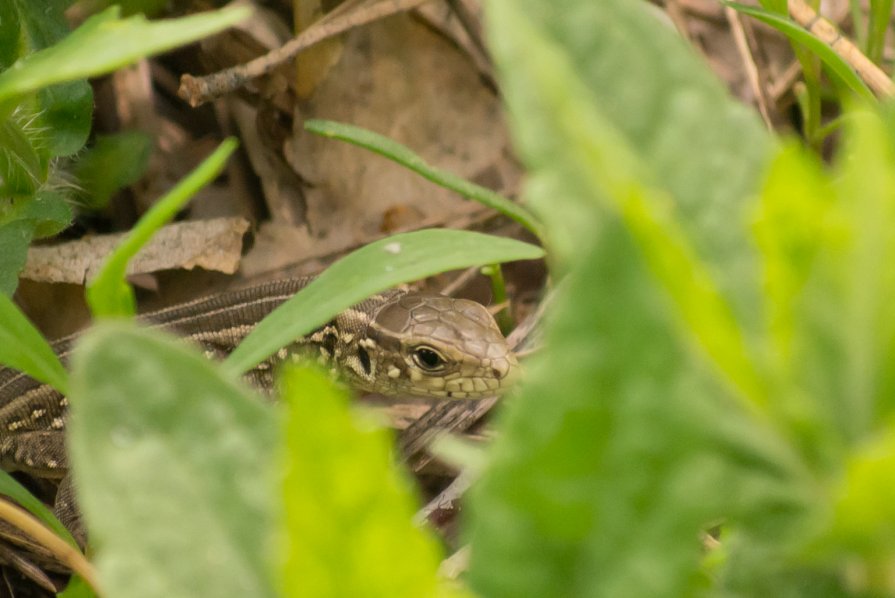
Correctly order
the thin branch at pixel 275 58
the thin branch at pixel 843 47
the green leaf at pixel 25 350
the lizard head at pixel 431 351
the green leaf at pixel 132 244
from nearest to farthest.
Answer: the green leaf at pixel 132 244
the green leaf at pixel 25 350
the thin branch at pixel 843 47
the thin branch at pixel 275 58
the lizard head at pixel 431 351

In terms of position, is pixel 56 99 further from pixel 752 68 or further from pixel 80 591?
pixel 752 68

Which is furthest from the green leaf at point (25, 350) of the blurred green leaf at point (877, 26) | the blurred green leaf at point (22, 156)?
the blurred green leaf at point (877, 26)

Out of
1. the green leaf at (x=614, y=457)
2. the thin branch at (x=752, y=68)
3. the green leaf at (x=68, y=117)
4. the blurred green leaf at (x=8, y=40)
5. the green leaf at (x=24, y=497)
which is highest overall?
the blurred green leaf at (x=8, y=40)

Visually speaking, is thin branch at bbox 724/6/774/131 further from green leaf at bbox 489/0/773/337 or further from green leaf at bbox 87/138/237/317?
green leaf at bbox 489/0/773/337

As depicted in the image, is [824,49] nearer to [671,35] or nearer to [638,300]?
[671,35]

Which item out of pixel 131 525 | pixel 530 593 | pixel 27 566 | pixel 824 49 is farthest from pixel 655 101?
pixel 27 566

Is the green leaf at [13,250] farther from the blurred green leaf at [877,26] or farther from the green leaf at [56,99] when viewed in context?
the blurred green leaf at [877,26]
